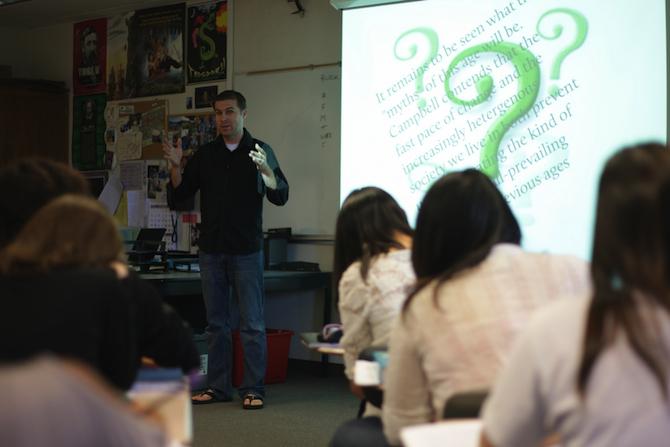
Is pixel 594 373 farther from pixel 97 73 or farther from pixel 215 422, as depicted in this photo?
pixel 97 73

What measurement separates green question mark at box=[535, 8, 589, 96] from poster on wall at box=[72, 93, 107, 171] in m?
3.62

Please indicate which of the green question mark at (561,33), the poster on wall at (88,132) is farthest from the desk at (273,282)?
the poster on wall at (88,132)

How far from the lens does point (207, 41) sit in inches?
226

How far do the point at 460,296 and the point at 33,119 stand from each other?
5.66 metres

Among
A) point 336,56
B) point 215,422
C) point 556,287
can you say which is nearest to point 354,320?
point 556,287

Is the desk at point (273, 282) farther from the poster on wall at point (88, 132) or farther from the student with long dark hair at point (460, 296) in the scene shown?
the student with long dark hair at point (460, 296)

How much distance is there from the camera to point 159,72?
19.7 feet

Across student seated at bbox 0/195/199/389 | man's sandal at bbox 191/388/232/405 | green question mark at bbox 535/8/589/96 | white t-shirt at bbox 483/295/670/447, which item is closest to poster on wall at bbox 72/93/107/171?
man's sandal at bbox 191/388/232/405

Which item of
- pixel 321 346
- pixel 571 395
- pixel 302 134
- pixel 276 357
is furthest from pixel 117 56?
pixel 571 395

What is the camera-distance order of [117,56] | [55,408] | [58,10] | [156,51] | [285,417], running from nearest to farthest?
1. [55,408]
2. [285,417]
3. [156,51]
4. [117,56]
5. [58,10]

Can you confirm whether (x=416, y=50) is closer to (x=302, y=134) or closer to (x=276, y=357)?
(x=302, y=134)

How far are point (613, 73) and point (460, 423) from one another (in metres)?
2.85

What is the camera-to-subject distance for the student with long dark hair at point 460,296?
1.55m

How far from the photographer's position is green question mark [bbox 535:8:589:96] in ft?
12.8
